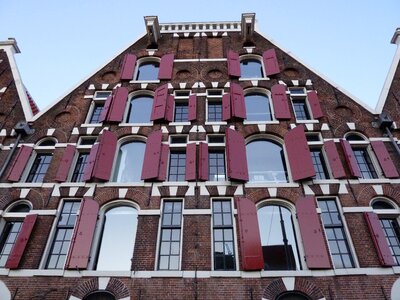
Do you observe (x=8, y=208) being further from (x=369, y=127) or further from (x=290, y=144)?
(x=369, y=127)

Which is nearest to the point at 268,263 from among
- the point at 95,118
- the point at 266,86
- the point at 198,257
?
the point at 198,257

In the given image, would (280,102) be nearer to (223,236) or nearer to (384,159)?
(384,159)

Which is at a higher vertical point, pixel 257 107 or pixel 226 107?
pixel 257 107

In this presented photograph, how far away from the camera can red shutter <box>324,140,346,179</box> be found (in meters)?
13.2

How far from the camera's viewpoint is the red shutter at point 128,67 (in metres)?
17.7

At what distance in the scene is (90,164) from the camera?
1383cm

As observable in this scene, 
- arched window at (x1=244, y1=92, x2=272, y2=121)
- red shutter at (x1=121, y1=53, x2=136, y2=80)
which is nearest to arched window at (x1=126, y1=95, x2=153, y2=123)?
red shutter at (x1=121, y1=53, x2=136, y2=80)

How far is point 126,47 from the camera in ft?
65.4

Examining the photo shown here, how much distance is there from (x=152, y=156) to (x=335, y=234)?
278 inches

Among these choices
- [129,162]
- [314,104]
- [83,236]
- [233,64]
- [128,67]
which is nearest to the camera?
[83,236]

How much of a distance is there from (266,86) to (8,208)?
1188 cm

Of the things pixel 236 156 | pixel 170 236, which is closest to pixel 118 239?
pixel 170 236

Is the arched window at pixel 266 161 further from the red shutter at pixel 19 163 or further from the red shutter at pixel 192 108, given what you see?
the red shutter at pixel 19 163

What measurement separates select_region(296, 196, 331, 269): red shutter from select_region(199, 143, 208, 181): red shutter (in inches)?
135
